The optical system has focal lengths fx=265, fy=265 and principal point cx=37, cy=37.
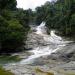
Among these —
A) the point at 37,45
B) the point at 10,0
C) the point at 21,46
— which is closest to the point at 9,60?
the point at 21,46

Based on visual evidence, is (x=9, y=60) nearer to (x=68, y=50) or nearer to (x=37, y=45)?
(x=68, y=50)

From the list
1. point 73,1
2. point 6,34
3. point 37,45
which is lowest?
point 37,45

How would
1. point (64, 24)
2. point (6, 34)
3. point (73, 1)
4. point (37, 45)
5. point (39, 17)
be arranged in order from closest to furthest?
point (6, 34) < point (37, 45) < point (73, 1) < point (64, 24) < point (39, 17)

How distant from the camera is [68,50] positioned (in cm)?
3447

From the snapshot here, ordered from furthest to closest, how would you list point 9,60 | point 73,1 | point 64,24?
point 64,24, point 73,1, point 9,60

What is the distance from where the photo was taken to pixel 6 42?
133 feet

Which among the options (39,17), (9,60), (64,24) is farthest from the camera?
(39,17)

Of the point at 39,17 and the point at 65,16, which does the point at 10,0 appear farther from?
the point at 39,17

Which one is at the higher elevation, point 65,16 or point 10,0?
point 10,0

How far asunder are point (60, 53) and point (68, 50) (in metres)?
1.18

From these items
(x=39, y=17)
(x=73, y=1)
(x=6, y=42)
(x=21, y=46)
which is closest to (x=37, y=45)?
(x=21, y=46)

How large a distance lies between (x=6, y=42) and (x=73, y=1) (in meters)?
30.9

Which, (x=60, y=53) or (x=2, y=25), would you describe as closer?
(x=60, y=53)

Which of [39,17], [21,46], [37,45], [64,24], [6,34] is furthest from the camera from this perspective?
[39,17]
